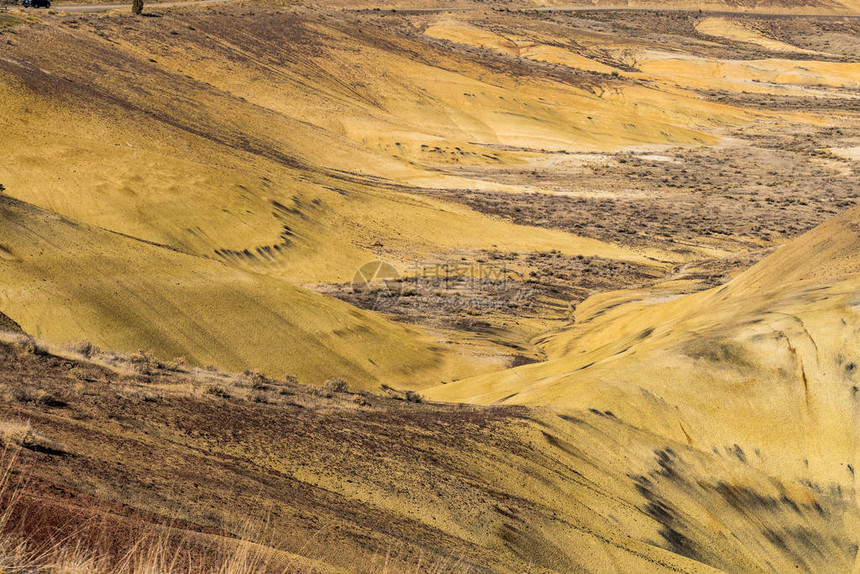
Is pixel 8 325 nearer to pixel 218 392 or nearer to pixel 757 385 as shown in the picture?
pixel 218 392

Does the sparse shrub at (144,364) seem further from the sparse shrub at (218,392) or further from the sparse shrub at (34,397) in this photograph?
the sparse shrub at (34,397)

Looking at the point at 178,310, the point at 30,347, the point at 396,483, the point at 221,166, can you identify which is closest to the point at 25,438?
the point at 396,483

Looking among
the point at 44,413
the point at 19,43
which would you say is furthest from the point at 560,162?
the point at 44,413

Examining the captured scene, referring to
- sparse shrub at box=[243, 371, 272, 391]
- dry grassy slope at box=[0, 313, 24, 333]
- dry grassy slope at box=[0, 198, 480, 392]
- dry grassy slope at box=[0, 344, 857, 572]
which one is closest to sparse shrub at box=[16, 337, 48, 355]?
dry grassy slope at box=[0, 344, 857, 572]

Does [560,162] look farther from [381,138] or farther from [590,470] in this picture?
[590,470]

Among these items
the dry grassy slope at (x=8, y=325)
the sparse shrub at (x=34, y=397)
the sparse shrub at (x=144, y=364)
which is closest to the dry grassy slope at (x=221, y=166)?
the dry grassy slope at (x=8, y=325)

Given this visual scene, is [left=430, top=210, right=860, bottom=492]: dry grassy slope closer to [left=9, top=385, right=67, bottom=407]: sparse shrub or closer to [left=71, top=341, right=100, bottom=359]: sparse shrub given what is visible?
[left=71, top=341, right=100, bottom=359]: sparse shrub
